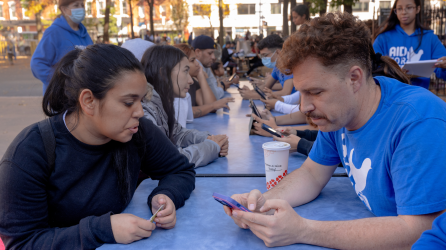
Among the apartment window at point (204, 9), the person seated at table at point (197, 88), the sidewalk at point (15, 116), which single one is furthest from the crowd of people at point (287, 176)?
the apartment window at point (204, 9)

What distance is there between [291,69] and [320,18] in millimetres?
197

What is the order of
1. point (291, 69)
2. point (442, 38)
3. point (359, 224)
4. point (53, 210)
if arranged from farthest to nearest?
point (442, 38) < point (53, 210) < point (291, 69) < point (359, 224)

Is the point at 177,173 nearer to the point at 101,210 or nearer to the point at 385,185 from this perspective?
the point at 101,210

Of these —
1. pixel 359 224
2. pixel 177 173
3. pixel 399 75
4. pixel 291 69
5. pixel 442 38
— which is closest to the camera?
pixel 359 224

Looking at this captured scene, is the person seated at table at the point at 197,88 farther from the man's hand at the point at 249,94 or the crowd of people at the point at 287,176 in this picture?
the crowd of people at the point at 287,176

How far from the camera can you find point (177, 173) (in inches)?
71.6

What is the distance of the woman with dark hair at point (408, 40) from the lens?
380 cm

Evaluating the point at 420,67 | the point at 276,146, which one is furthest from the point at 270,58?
the point at 276,146

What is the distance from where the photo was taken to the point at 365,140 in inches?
52.0

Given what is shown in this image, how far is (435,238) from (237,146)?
183 cm

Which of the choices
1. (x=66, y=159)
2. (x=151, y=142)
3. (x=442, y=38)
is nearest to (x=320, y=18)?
(x=151, y=142)

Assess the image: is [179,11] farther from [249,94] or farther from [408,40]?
[408,40]

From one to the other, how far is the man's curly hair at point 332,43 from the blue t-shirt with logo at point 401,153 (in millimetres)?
172

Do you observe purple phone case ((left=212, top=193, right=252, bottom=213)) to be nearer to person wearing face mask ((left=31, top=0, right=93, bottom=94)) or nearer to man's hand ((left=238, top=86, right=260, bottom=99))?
person wearing face mask ((left=31, top=0, right=93, bottom=94))
